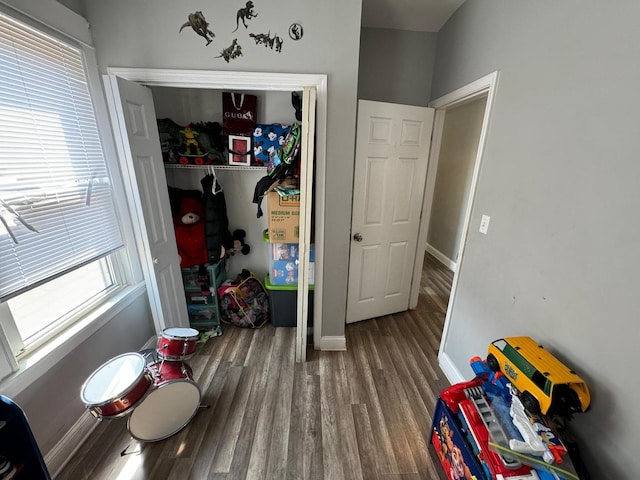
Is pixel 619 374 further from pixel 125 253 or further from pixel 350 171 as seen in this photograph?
pixel 125 253

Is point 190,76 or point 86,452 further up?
point 190,76

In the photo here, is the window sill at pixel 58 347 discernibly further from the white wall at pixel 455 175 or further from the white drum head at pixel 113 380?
the white wall at pixel 455 175

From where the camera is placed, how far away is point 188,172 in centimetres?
236

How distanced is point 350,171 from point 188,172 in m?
1.55

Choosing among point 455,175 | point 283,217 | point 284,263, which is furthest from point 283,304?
point 455,175

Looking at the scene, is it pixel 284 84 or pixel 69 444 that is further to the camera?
pixel 284 84

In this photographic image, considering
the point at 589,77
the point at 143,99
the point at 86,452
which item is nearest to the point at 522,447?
the point at 589,77

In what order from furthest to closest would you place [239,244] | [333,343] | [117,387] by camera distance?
[239,244] → [333,343] → [117,387]

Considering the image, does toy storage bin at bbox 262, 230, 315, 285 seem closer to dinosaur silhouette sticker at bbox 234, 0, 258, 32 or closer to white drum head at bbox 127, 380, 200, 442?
white drum head at bbox 127, 380, 200, 442

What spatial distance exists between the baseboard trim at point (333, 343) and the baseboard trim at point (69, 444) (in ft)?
5.02

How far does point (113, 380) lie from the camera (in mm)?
1225

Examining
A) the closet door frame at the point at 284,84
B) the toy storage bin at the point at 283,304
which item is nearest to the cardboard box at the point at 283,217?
the closet door frame at the point at 284,84

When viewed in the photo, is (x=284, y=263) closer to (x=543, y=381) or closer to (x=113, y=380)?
(x=113, y=380)

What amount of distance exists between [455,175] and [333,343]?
3088 millimetres
